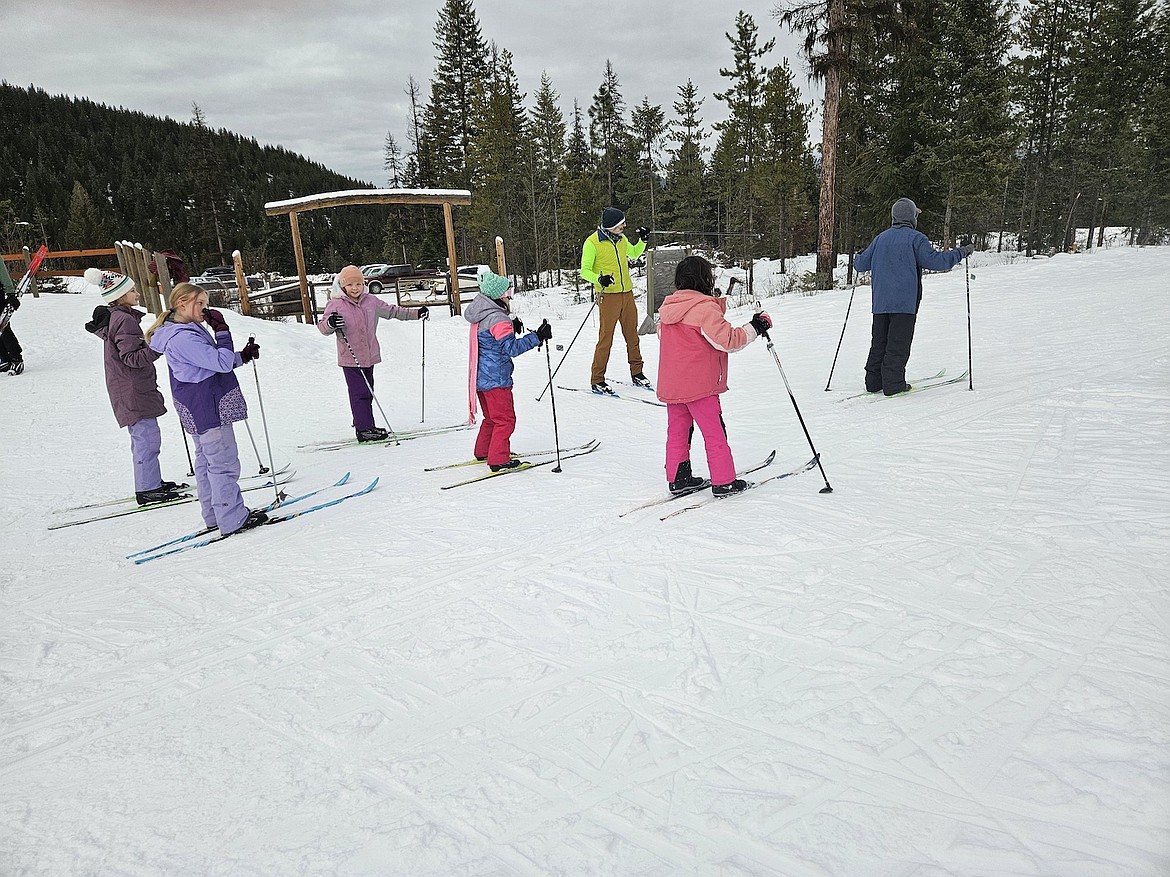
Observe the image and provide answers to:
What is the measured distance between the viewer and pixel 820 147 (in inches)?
1115

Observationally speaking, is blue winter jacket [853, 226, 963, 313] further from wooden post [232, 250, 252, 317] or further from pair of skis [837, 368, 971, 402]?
wooden post [232, 250, 252, 317]

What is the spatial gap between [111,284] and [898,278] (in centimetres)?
748

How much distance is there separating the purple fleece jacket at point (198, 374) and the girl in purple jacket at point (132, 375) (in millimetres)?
952

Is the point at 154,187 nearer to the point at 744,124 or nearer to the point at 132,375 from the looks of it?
the point at 744,124

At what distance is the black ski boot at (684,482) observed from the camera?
15.6 feet

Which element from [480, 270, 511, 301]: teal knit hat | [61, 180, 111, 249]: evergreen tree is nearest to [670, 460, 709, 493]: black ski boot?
[480, 270, 511, 301]: teal knit hat

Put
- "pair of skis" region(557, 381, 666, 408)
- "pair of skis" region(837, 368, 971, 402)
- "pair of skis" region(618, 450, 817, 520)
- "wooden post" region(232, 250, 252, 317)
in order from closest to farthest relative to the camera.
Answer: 1. "pair of skis" region(618, 450, 817, 520)
2. "pair of skis" region(837, 368, 971, 402)
3. "pair of skis" region(557, 381, 666, 408)
4. "wooden post" region(232, 250, 252, 317)

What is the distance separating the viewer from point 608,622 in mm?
3115

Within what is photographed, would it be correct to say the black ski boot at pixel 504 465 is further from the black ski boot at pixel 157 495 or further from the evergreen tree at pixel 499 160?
the evergreen tree at pixel 499 160

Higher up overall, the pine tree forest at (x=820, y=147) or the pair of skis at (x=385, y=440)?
the pine tree forest at (x=820, y=147)

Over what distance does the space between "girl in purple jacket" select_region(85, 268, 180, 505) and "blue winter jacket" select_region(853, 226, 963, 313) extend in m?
7.02

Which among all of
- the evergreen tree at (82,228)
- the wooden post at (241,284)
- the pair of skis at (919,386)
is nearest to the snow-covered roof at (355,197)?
the wooden post at (241,284)

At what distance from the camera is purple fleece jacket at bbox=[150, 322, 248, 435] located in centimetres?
426

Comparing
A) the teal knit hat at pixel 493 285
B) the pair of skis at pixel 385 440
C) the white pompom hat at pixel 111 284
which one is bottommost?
the pair of skis at pixel 385 440
